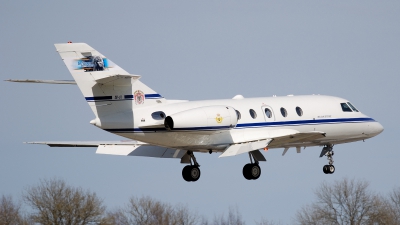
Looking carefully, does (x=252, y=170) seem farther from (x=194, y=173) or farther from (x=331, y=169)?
(x=331, y=169)

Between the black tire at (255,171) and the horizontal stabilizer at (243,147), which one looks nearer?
the horizontal stabilizer at (243,147)

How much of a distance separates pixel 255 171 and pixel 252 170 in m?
0.15

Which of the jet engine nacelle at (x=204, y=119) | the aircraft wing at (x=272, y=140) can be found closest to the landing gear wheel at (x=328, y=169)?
the aircraft wing at (x=272, y=140)

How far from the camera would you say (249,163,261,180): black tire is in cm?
5362

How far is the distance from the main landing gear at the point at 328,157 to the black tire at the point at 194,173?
22.5 ft

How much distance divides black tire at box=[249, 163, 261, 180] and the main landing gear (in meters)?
4.54

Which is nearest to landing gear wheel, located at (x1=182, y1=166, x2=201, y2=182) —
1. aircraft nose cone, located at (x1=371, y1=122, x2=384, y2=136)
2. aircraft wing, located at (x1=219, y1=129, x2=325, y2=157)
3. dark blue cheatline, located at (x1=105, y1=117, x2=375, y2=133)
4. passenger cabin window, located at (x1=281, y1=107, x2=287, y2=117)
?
aircraft wing, located at (x1=219, y1=129, x2=325, y2=157)

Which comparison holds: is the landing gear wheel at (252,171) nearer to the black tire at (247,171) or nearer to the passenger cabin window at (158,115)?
the black tire at (247,171)

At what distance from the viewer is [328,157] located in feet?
188

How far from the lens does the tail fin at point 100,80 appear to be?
48156 mm

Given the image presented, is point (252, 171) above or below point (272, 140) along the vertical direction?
below

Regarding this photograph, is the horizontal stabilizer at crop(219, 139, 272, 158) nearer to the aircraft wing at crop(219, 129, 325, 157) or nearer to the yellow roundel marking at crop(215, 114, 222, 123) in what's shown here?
the aircraft wing at crop(219, 129, 325, 157)

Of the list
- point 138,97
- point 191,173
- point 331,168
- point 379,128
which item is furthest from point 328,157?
point 138,97

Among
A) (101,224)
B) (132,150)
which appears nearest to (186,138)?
(132,150)
